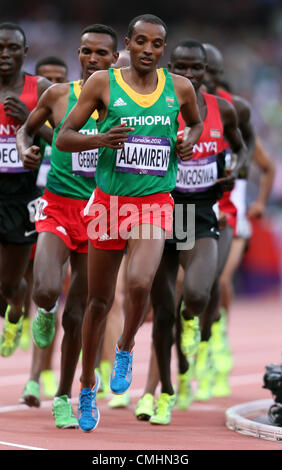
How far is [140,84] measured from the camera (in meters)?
6.11

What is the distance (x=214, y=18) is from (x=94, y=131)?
19.1 m

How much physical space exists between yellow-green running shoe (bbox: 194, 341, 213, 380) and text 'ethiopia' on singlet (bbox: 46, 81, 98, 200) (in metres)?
2.52

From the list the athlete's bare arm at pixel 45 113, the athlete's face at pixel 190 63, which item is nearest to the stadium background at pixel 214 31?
the athlete's face at pixel 190 63

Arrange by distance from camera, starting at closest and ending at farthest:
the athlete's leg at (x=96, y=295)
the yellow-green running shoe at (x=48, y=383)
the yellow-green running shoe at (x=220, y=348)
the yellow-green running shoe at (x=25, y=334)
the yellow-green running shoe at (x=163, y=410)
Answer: the athlete's leg at (x=96, y=295) → the yellow-green running shoe at (x=163, y=410) → the yellow-green running shoe at (x=48, y=383) → the yellow-green running shoe at (x=220, y=348) → the yellow-green running shoe at (x=25, y=334)

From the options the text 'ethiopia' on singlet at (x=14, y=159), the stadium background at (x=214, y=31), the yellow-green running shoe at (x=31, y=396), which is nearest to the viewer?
the text 'ethiopia' on singlet at (x=14, y=159)

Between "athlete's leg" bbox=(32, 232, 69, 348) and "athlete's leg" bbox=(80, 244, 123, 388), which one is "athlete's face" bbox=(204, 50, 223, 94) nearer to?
"athlete's leg" bbox=(32, 232, 69, 348)

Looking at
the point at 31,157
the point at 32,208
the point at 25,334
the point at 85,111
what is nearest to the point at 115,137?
the point at 85,111

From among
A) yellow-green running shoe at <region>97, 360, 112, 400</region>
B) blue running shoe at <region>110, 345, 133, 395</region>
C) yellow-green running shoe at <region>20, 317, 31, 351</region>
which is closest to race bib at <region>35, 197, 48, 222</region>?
blue running shoe at <region>110, 345, 133, 395</region>

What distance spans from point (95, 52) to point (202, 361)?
10.9 ft

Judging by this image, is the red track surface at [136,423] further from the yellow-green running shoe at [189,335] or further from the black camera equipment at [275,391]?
the yellow-green running shoe at [189,335]

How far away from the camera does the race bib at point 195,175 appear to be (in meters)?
7.59

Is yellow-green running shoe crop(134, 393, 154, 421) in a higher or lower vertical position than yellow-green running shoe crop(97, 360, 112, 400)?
lower

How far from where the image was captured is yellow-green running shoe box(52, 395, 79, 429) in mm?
6837

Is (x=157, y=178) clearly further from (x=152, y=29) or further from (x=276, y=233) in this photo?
(x=276, y=233)
